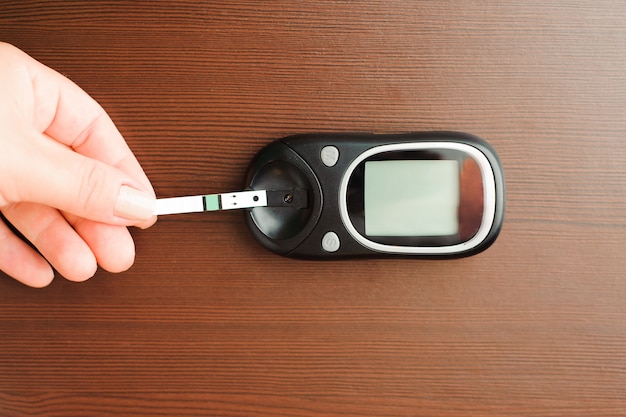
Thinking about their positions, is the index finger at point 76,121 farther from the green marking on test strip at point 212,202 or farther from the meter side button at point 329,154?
the meter side button at point 329,154

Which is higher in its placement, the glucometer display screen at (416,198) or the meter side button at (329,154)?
the meter side button at (329,154)

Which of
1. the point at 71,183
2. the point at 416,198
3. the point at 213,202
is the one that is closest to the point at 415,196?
the point at 416,198

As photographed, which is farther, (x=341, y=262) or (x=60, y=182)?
(x=341, y=262)

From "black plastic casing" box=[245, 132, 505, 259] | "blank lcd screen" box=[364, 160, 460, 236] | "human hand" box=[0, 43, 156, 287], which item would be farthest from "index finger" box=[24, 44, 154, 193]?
"blank lcd screen" box=[364, 160, 460, 236]

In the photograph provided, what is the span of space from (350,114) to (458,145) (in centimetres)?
10

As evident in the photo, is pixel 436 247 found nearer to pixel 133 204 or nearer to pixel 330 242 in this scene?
pixel 330 242

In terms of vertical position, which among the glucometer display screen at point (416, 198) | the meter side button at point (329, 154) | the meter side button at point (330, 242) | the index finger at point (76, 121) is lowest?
the meter side button at point (330, 242)

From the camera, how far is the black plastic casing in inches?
20.2

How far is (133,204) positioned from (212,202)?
76mm

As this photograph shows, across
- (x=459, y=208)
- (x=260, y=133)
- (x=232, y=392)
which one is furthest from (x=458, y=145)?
(x=232, y=392)

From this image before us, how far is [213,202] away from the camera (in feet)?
1.70

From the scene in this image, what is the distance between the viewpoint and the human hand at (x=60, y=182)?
438mm

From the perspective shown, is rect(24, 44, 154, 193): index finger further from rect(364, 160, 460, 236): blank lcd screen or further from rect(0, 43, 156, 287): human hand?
rect(364, 160, 460, 236): blank lcd screen

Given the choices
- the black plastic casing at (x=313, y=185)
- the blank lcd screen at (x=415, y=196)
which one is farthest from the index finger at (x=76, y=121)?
the blank lcd screen at (x=415, y=196)
